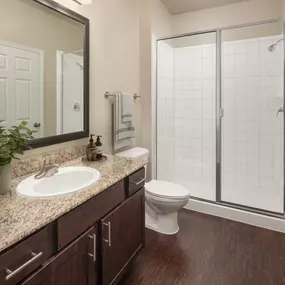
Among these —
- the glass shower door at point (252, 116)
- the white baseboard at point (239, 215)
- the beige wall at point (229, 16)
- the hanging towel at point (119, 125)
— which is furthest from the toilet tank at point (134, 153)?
the beige wall at point (229, 16)

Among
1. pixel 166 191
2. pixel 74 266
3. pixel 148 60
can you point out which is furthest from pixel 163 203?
pixel 148 60

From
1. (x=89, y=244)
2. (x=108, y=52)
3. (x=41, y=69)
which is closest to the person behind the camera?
(x=89, y=244)

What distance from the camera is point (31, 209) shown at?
100 centimetres

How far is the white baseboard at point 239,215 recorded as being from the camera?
7.80 feet

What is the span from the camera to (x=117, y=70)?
2465 millimetres

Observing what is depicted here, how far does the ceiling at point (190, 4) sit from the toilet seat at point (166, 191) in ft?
7.24

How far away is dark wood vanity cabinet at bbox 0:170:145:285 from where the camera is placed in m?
0.88

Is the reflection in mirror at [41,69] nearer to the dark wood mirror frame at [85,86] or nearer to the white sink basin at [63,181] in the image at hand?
the dark wood mirror frame at [85,86]

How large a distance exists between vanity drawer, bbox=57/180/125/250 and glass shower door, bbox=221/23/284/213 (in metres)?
1.80

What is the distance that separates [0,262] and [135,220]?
0.99 metres

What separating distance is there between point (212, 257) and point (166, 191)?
2.15 ft

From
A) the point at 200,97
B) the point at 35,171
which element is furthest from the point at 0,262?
the point at 200,97

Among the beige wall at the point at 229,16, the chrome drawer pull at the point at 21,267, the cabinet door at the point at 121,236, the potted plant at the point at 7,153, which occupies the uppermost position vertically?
the beige wall at the point at 229,16

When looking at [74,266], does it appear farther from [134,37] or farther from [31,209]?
[134,37]
